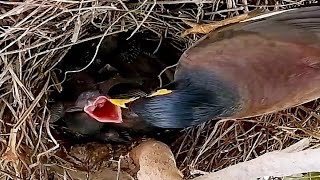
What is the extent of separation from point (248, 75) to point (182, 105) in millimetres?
119

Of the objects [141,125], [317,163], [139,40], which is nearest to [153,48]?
[139,40]

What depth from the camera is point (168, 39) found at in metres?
1.23

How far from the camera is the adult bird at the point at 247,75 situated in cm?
102

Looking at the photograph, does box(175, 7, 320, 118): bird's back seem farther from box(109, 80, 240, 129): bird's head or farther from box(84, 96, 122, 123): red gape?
box(84, 96, 122, 123): red gape

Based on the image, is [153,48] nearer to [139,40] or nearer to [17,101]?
[139,40]

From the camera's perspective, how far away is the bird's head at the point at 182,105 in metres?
1.01

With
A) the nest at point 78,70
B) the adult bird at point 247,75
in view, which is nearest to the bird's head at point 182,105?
the adult bird at point 247,75

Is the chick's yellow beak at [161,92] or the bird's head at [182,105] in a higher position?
the chick's yellow beak at [161,92]

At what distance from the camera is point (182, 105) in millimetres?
1020

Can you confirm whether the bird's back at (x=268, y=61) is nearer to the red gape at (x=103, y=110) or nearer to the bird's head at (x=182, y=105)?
the bird's head at (x=182, y=105)

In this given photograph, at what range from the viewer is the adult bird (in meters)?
1.02

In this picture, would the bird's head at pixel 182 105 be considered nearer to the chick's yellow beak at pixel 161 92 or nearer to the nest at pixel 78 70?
the chick's yellow beak at pixel 161 92

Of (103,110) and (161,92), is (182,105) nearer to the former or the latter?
(161,92)

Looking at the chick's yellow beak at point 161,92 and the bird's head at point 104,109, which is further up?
the chick's yellow beak at point 161,92
